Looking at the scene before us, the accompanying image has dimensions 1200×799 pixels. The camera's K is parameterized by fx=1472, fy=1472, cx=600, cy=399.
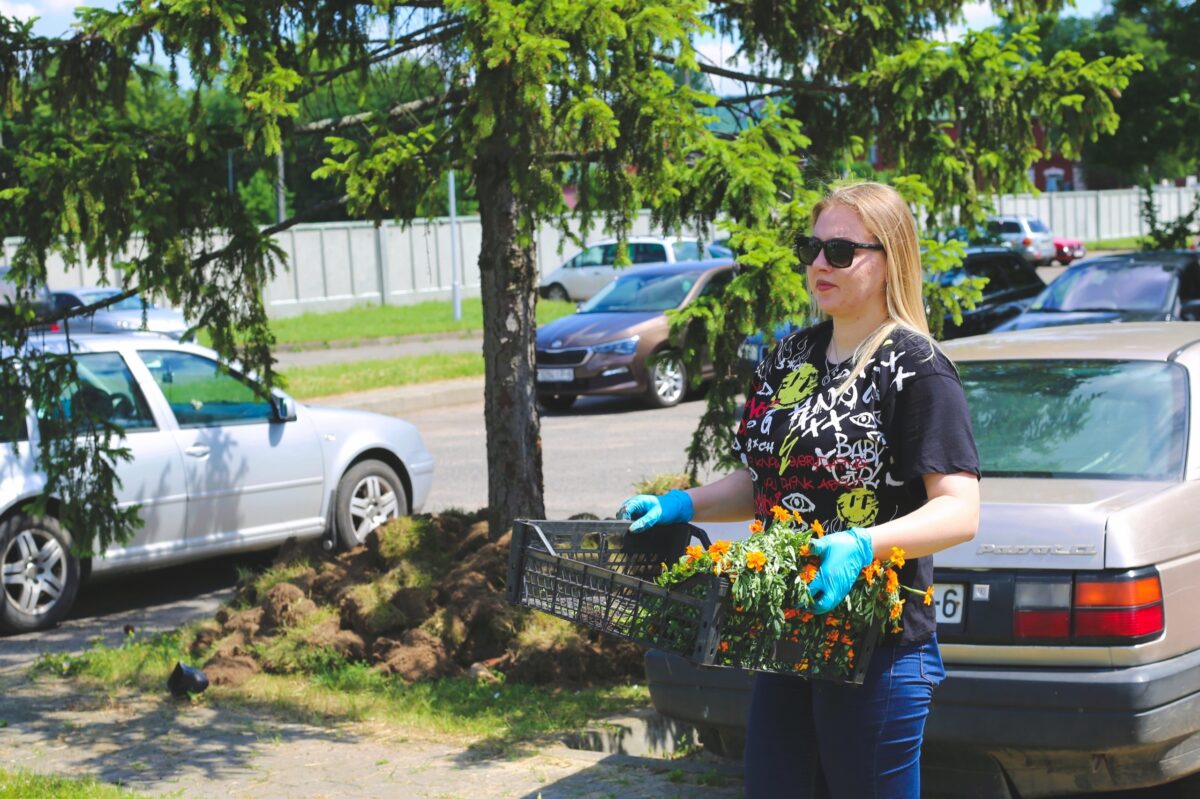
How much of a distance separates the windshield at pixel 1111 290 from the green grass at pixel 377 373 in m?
6.97

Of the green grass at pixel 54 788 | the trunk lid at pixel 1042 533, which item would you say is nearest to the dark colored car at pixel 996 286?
the trunk lid at pixel 1042 533

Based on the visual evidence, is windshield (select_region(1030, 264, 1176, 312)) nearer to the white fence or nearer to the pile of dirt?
the pile of dirt

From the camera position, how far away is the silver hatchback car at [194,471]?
8.05 metres

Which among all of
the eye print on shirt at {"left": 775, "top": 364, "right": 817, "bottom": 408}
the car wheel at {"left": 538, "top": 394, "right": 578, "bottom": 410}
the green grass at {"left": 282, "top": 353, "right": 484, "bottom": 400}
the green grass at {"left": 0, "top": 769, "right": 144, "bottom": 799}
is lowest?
the green grass at {"left": 0, "top": 769, "right": 144, "bottom": 799}

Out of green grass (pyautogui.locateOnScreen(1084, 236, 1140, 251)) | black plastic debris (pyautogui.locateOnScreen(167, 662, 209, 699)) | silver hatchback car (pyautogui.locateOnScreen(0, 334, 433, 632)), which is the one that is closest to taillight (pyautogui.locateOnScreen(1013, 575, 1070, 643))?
black plastic debris (pyautogui.locateOnScreen(167, 662, 209, 699))

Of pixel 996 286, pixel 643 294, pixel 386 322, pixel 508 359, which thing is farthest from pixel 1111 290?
pixel 386 322

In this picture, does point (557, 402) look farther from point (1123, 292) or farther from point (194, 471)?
point (194, 471)

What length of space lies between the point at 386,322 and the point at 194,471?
73.1 feet

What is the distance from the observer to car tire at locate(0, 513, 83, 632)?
7961mm

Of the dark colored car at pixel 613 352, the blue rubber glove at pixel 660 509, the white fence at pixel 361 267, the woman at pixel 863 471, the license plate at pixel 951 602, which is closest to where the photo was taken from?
the woman at pixel 863 471

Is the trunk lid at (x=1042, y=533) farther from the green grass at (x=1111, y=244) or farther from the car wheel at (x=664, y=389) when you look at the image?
the green grass at (x=1111, y=244)

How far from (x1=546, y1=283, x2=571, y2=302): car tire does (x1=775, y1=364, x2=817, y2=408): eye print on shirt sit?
1246 inches

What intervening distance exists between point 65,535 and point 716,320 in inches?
156

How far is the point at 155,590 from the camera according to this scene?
941cm
